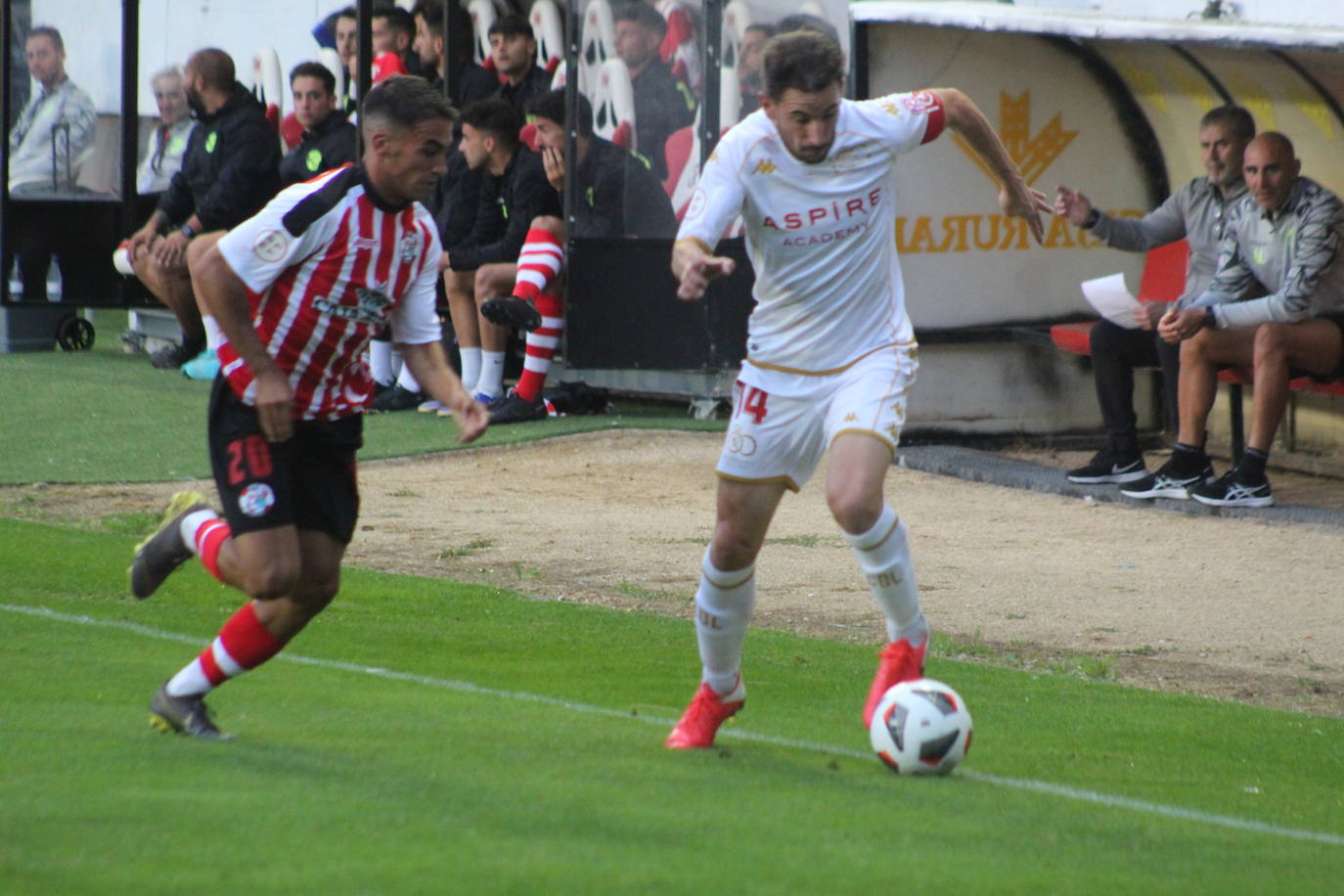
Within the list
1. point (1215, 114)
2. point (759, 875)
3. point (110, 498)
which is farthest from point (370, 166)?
point (1215, 114)

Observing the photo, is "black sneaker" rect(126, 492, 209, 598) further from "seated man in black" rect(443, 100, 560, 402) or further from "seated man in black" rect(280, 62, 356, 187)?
"seated man in black" rect(280, 62, 356, 187)

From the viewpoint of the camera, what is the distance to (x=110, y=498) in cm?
982

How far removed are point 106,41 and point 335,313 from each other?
1260 centimetres

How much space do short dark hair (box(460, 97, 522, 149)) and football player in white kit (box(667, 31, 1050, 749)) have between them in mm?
7802

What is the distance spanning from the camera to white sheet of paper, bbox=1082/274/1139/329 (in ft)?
33.1

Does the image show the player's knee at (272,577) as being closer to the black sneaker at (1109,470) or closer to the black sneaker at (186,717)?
the black sneaker at (186,717)

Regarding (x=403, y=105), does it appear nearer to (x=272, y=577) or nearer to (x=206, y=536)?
(x=272, y=577)

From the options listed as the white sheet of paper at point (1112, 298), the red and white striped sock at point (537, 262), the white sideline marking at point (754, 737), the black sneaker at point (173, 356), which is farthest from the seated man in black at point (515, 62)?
the white sideline marking at point (754, 737)

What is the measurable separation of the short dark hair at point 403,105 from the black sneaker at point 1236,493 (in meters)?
6.04

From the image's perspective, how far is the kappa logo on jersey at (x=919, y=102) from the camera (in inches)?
215

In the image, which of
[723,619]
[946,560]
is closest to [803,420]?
[723,619]

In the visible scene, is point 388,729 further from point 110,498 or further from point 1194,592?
point 110,498

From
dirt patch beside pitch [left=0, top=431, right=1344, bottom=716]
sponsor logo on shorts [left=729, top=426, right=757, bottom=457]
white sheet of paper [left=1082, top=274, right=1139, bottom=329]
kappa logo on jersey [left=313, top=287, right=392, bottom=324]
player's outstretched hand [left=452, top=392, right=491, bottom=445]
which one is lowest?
dirt patch beside pitch [left=0, top=431, right=1344, bottom=716]

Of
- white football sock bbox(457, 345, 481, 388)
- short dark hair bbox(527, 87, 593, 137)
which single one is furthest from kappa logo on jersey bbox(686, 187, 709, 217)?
white football sock bbox(457, 345, 481, 388)
